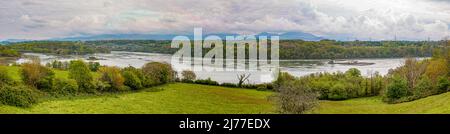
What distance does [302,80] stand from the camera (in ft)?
56.9

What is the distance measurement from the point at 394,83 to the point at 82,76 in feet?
38.5

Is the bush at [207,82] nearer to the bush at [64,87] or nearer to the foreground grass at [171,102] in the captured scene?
the foreground grass at [171,102]

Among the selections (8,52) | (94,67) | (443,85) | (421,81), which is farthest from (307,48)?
(8,52)

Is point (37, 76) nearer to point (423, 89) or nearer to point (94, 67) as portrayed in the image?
point (94, 67)

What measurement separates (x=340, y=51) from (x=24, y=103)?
16578 millimetres

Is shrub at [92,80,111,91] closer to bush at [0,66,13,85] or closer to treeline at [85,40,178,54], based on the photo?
bush at [0,66,13,85]

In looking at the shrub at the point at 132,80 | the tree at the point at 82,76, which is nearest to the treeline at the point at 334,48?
the shrub at the point at 132,80

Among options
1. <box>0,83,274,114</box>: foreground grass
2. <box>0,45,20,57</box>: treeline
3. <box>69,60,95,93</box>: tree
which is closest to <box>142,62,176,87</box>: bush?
<box>0,83,274,114</box>: foreground grass

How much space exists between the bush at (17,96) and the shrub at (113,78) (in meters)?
4.16

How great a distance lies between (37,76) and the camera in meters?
15.5

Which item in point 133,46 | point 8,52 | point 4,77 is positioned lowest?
point 4,77

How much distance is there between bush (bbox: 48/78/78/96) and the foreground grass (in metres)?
0.67
